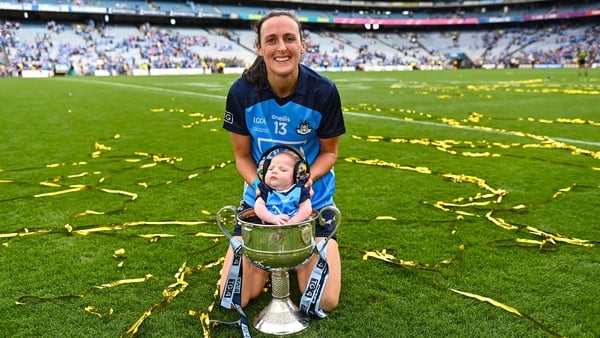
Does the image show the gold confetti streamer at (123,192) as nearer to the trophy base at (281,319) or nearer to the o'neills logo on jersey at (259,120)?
the o'neills logo on jersey at (259,120)

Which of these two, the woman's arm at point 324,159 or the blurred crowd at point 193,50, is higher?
the blurred crowd at point 193,50

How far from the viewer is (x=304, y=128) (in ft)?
9.43

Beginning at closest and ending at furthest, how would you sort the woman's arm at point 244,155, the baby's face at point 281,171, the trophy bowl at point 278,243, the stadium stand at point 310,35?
the trophy bowl at point 278,243 < the baby's face at point 281,171 < the woman's arm at point 244,155 < the stadium stand at point 310,35

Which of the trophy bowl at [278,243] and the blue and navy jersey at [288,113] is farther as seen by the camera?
the blue and navy jersey at [288,113]

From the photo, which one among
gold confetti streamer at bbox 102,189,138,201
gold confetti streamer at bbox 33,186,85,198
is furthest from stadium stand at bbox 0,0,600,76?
gold confetti streamer at bbox 102,189,138,201

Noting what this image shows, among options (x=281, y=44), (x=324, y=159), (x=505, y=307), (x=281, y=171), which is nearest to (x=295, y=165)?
(x=281, y=171)

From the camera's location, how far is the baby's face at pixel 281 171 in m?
2.47

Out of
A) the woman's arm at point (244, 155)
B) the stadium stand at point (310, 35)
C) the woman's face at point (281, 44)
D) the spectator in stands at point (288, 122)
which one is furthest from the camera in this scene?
the stadium stand at point (310, 35)

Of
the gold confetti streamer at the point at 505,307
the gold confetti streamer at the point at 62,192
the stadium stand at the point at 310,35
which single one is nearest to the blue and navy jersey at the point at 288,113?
the gold confetti streamer at the point at 505,307

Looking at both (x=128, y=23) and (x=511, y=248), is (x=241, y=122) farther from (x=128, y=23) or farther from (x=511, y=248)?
(x=128, y=23)

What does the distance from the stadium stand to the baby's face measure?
40.9 metres

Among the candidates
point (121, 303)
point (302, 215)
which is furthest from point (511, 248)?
point (121, 303)

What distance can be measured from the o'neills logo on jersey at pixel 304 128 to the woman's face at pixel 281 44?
32 centimetres

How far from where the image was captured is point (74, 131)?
9.57 m
